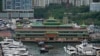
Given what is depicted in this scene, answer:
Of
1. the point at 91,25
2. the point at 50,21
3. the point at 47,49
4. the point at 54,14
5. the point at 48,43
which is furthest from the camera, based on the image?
the point at 54,14

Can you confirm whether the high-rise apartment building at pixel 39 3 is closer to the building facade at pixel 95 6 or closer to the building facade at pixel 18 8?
the building facade at pixel 18 8

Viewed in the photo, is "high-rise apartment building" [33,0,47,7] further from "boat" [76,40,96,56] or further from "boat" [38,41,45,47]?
"boat" [76,40,96,56]

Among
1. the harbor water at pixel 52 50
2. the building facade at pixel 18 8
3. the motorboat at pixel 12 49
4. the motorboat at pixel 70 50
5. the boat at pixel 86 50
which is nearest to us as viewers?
the motorboat at pixel 12 49

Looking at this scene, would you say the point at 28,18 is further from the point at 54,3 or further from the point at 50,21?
the point at 50,21

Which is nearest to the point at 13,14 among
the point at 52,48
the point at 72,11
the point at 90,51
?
the point at 72,11

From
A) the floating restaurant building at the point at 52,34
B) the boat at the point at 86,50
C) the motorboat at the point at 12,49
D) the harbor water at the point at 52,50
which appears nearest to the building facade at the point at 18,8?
the floating restaurant building at the point at 52,34

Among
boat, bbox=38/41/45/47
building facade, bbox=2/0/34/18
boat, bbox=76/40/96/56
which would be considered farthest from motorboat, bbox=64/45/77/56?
building facade, bbox=2/0/34/18

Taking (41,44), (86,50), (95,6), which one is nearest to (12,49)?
(86,50)

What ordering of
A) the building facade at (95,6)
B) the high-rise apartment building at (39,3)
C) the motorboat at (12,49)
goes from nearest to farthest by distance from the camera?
the motorboat at (12,49) < the building facade at (95,6) < the high-rise apartment building at (39,3)
